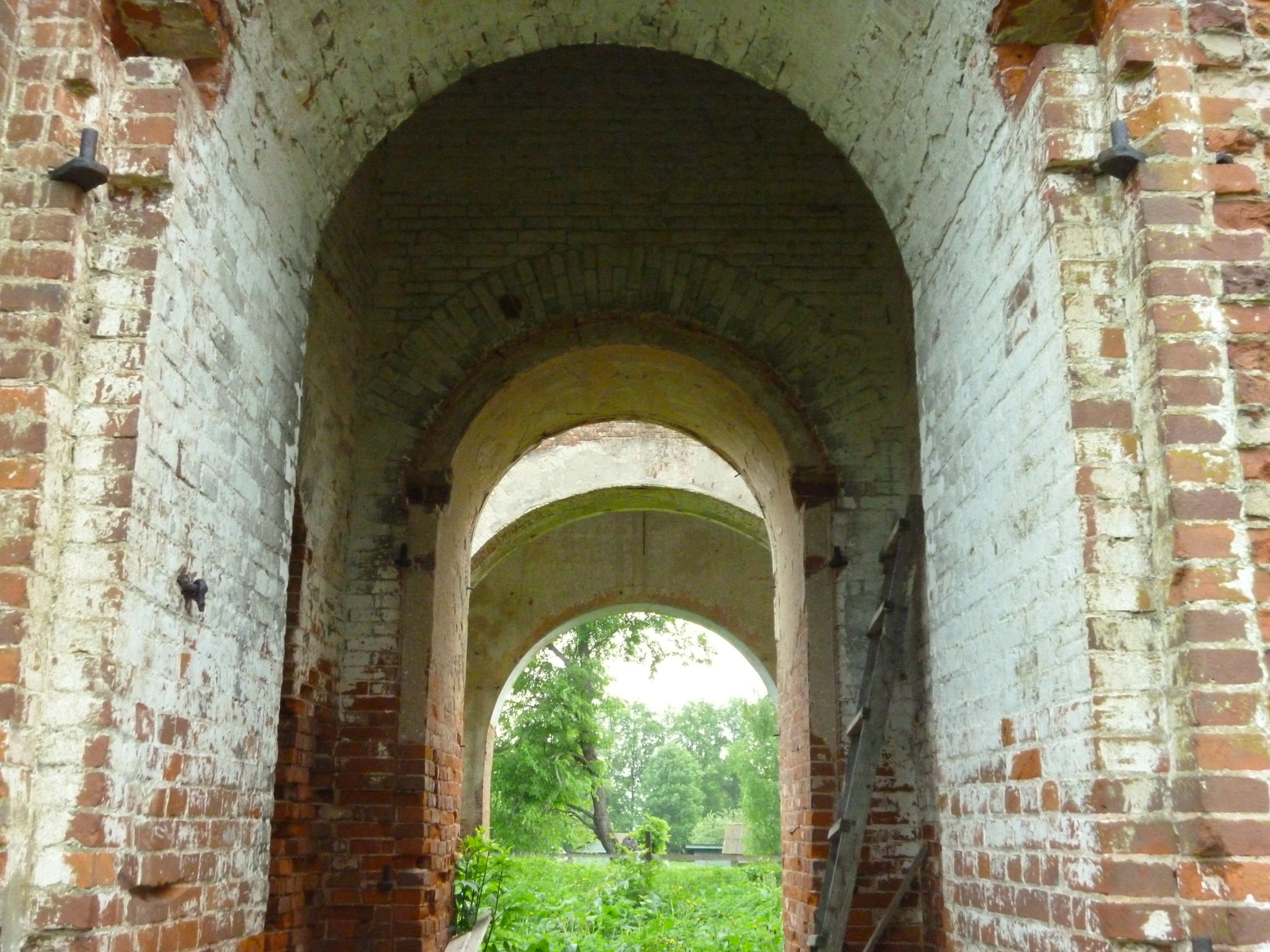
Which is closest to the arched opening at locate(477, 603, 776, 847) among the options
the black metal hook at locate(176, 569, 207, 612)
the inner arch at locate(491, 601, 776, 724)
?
the inner arch at locate(491, 601, 776, 724)

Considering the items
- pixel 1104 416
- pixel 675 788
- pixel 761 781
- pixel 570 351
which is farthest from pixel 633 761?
pixel 1104 416

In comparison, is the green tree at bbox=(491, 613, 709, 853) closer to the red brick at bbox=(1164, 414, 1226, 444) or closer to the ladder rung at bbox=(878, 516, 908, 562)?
the ladder rung at bbox=(878, 516, 908, 562)

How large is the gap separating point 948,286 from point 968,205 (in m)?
0.33

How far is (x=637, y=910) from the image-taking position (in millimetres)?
12453

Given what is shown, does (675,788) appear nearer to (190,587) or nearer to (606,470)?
(606,470)

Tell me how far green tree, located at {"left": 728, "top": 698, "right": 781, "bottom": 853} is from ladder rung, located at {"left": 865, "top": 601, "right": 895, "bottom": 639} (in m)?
29.5

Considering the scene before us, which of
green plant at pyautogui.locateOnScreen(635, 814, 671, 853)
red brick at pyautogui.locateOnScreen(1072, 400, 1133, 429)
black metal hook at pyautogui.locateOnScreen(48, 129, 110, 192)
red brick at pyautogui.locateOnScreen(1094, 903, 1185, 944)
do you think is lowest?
green plant at pyautogui.locateOnScreen(635, 814, 671, 853)

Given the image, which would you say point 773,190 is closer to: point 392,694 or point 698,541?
point 392,694

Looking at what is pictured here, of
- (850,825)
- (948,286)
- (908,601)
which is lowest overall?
(850,825)

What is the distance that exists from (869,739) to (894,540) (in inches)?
39.8

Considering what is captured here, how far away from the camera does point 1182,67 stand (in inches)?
122

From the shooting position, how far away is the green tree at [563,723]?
2078 centimetres

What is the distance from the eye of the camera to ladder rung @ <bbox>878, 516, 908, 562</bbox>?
616cm

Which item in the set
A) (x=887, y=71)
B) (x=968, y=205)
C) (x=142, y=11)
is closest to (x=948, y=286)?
(x=968, y=205)
